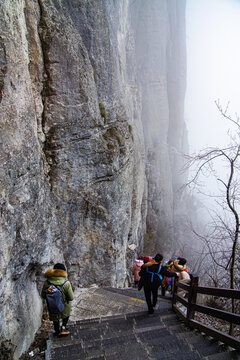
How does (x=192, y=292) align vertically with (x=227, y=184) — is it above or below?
below

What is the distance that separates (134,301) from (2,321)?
11.8 ft

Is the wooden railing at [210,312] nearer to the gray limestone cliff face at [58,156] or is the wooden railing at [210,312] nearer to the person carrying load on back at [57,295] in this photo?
the person carrying load on back at [57,295]

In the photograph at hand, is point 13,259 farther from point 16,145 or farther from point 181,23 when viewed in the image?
point 181,23

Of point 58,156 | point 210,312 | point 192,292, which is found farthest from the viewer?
point 58,156

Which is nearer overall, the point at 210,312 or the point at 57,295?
the point at 210,312

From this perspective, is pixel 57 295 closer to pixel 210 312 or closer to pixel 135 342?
pixel 135 342

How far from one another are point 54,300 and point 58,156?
3.93 metres

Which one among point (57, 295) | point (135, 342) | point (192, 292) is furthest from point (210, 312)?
point (57, 295)

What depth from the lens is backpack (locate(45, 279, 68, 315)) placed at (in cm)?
402

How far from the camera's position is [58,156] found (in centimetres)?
690

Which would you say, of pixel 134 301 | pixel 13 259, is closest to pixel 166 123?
pixel 134 301

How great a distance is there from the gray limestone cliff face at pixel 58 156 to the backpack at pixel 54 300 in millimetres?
640

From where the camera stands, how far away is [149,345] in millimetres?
3883

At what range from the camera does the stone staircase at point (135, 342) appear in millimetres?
3574
